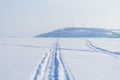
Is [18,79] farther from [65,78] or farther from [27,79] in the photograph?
[65,78]

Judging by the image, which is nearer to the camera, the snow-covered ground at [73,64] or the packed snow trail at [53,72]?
the packed snow trail at [53,72]

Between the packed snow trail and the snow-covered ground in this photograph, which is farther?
the snow-covered ground

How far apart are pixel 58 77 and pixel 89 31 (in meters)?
155

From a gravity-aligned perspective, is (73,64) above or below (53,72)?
below

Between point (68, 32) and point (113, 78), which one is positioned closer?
point (113, 78)

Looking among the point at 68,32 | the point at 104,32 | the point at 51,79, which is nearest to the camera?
the point at 51,79

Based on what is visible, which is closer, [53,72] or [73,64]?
[53,72]

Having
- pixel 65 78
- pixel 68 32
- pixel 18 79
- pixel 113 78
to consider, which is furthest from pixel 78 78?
pixel 68 32

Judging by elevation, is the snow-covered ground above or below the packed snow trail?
below

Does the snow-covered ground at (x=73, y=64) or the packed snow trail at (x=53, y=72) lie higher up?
the packed snow trail at (x=53, y=72)

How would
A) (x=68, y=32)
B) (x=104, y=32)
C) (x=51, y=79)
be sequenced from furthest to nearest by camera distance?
(x=68, y=32)
(x=104, y=32)
(x=51, y=79)

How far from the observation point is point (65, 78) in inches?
369

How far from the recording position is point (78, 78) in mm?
9562

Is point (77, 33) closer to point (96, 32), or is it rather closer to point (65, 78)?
point (96, 32)
